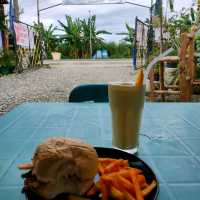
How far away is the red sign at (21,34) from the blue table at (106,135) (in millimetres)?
6904

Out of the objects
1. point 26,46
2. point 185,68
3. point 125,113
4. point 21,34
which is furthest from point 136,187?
point 26,46

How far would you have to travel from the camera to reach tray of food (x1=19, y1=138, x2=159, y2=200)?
480 millimetres

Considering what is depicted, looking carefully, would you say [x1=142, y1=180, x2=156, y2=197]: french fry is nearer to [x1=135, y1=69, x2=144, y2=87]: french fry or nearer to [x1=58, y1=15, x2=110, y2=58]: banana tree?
[x1=135, y1=69, x2=144, y2=87]: french fry

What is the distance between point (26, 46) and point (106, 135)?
27.7 ft

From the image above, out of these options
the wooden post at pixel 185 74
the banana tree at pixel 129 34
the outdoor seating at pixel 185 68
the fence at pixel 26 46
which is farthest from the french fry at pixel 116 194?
the banana tree at pixel 129 34

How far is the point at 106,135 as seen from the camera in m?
0.94

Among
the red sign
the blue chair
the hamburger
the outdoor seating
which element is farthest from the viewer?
the red sign

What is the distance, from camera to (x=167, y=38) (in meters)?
5.31

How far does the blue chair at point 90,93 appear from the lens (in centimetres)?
172

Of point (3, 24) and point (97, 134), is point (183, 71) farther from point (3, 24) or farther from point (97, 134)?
point (3, 24)

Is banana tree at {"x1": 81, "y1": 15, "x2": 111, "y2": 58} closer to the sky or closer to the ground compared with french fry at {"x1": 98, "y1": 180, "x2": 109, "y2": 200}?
closer to the sky

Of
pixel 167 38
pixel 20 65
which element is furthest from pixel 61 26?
pixel 167 38

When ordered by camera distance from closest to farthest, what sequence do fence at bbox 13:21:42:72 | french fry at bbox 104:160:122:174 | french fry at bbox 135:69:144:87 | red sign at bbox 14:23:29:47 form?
1. french fry at bbox 104:160:122:174
2. french fry at bbox 135:69:144:87
3. red sign at bbox 14:23:29:47
4. fence at bbox 13:21:42:72

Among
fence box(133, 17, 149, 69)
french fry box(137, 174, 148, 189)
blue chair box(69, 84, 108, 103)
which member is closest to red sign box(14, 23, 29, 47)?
fence box(133, 17, 149, 69)
